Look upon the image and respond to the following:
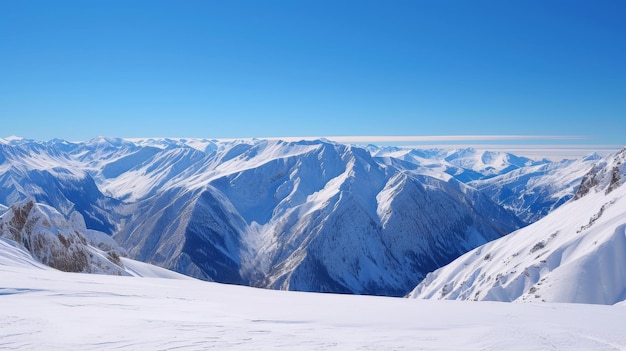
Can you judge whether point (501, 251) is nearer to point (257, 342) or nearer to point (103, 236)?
point (103, 236)

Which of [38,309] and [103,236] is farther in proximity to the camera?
[103,236]

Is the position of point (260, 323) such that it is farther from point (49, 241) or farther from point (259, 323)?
point (49, 241)

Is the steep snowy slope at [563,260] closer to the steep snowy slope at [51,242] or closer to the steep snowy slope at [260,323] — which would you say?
the steep snowy slope at [260,323]

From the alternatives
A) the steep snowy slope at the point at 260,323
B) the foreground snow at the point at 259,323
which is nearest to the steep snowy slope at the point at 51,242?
the foreground snow at the point at 259,323

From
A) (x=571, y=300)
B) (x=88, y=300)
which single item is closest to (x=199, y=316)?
(x=88, y=300)

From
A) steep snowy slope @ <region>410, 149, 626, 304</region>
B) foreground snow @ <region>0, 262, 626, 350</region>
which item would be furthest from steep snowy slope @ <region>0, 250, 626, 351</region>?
steep snowy slope @ <region>410, 149, 626, 304</region>

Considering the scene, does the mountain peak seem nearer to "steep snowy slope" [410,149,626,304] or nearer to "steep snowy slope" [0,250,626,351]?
"steep snowy slope" [410,149,626,304]
